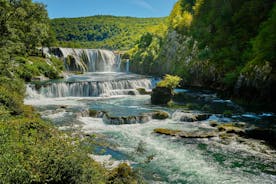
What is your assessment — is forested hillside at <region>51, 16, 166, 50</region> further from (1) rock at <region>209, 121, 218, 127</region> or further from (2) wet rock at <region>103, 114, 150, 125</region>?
(1) rock at <region>209, 121, 218, 127</region>

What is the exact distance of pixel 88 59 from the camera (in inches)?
2901

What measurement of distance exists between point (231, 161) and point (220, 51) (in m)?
29.5

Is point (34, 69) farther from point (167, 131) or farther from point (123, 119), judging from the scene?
point (167, 131)

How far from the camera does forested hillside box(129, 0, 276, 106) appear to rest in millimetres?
29859

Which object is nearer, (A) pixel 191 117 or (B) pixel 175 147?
(B) pixel 175 147

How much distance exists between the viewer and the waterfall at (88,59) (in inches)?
2621

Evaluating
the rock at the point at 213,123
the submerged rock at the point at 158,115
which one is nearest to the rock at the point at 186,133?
the rock at the point at 213,123

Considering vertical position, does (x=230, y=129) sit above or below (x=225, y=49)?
below

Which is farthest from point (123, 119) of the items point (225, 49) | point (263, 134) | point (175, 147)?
point (225, 49)

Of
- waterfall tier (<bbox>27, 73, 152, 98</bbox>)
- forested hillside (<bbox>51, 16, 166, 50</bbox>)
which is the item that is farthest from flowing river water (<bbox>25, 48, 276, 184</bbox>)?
forested hillside (<bbox>51, 16, 166, 50</bbox>)

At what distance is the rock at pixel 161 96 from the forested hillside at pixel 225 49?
8252 millimetres

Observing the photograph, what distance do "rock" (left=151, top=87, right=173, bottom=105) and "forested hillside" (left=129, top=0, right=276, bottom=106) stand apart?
8.25 m

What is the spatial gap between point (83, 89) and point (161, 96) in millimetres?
12567

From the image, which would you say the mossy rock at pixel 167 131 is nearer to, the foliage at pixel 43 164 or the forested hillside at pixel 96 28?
the foliage at pixel 43 164
